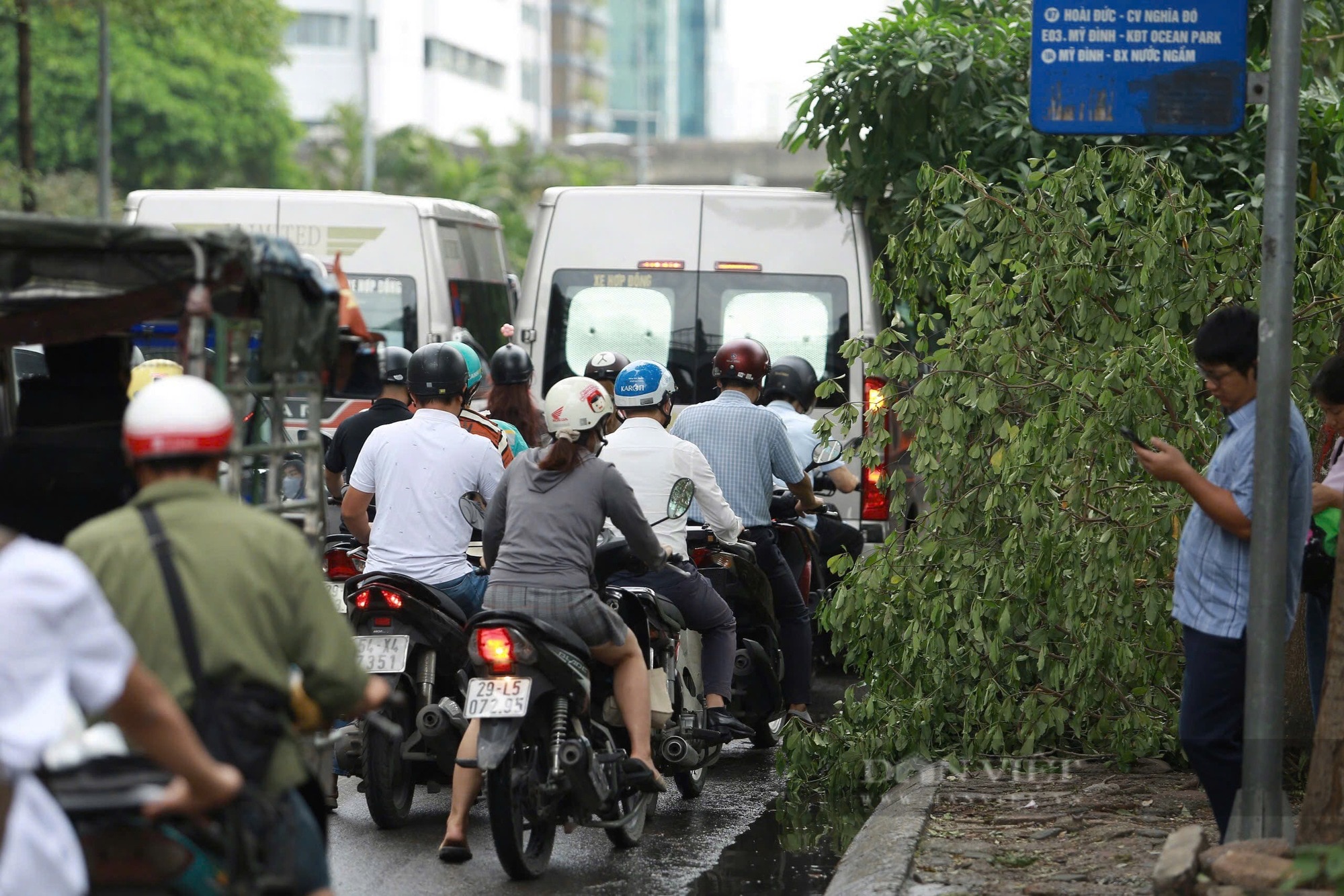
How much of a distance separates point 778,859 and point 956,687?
42.7 inches

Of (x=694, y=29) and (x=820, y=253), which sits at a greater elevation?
(x=694, y=29)

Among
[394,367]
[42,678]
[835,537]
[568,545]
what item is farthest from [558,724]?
[835,537]

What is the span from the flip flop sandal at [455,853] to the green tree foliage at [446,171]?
1591 inches

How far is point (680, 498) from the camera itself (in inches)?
265

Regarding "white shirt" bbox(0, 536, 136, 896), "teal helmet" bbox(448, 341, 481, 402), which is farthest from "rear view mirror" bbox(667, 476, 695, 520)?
"white shirt" bbox(0, 536, 136, 896)

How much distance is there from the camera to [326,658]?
12.4ft

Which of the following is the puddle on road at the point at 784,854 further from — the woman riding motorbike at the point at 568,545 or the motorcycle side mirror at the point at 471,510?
the motorcycle side mirror at the point at 471,510

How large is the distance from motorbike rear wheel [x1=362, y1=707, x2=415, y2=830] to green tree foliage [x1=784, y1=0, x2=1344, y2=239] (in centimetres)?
553

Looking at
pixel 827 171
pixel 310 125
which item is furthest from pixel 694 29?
pixel 827 171

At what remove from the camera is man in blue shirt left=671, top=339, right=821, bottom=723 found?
830 centimetres

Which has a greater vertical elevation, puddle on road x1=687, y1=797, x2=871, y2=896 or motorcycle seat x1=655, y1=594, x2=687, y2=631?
motorcycle seat x1=655, y1=594, x2=687, y2=631

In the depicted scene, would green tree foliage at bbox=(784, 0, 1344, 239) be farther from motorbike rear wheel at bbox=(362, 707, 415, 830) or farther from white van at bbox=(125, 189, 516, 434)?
motorbike rear wheel at bbox=(362, 707, 415, 830)

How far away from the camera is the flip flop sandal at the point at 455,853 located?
254 inches

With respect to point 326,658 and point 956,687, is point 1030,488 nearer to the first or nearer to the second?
point 956,687
